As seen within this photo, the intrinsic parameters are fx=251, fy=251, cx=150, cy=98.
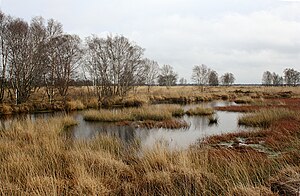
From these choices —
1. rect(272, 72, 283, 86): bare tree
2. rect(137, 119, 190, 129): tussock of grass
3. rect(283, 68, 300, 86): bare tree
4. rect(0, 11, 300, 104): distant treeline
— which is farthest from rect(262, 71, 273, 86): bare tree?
rect(137, 119, 190, 129): tussock of grass

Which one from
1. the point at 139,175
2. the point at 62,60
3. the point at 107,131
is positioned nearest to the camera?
the point at 139,175

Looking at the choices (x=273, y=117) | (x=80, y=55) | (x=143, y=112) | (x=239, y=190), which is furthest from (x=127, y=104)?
(x=239, y=190)

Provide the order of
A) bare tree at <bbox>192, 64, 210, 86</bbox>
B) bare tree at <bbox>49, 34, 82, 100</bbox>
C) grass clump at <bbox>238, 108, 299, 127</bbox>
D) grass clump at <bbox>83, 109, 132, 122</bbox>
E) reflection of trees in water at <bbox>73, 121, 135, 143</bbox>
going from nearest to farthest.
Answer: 1. reflection of trees in water at <bbox>73, 121, 135, 143</bbox>
2. grass clump at <bbox>238, 108, 299, 127</bbox>
3. grass clump at <bbox>83, 109, 132, 122</bbox>
4. bare tree at <bbox>49, 34, 82, 100</bbox>
5. bare tree at <bbox>192, 64, 210, 86</bbox>

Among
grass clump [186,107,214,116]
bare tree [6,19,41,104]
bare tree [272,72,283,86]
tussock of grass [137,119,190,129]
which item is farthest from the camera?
bare tree [272,72,283,86]

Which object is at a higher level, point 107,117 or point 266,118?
point 266,118

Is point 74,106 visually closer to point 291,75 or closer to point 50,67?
point 50,67

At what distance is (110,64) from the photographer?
108 ft

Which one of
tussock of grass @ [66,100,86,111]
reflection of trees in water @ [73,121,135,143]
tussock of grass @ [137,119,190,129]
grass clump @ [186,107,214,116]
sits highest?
tussock of grass @ [66,100,86,111]

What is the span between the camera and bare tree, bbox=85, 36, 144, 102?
32344 millimetres

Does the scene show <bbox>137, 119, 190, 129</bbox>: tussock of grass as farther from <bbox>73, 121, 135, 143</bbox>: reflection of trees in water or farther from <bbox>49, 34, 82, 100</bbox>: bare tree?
<bbox>49, 34, 82, 100</bbox>: bare tree

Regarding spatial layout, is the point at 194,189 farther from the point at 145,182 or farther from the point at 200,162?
the point at 200,162

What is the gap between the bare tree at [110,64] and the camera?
106 ft

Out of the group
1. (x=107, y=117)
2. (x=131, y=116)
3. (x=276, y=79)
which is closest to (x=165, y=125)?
(x=131, y=116)

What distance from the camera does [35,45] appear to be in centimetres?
2777
